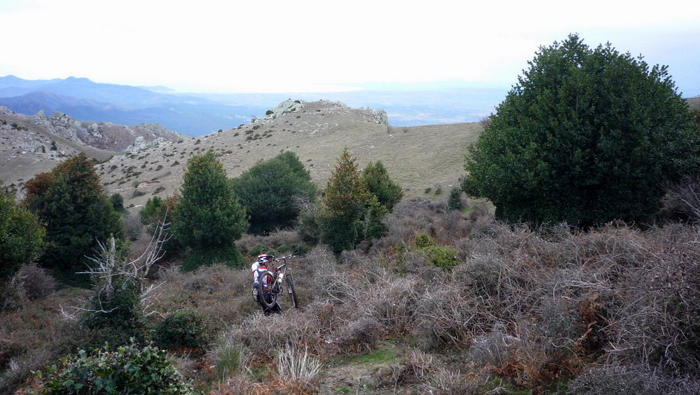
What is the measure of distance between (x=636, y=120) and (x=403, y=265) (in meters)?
7.83

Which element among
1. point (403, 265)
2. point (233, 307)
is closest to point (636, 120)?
point (403, 265)

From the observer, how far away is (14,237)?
46.7 ft

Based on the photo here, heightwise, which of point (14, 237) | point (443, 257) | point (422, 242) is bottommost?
point (14, 237)

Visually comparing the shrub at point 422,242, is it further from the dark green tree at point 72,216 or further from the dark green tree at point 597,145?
the dark green tree at point 72,216

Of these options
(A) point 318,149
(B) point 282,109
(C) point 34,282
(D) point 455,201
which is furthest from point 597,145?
(B) point 282,109

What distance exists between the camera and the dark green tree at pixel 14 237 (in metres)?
14.1

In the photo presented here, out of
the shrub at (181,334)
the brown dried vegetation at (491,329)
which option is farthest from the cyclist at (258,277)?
the shrub at (181,334)

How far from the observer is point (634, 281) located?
5.27 m

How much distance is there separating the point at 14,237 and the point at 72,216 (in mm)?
4469

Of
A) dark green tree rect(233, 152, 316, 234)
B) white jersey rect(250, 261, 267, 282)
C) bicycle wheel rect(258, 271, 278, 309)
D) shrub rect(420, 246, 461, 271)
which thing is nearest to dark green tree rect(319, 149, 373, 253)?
dark green tree rect(233, 152, 316, 234)

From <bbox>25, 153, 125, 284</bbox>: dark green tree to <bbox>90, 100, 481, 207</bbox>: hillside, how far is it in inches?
698

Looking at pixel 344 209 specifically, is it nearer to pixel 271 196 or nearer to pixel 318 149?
pixel 271 196

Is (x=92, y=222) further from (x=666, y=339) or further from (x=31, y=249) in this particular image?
(x=666, y=339)

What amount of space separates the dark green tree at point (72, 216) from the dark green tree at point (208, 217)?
272 cm
